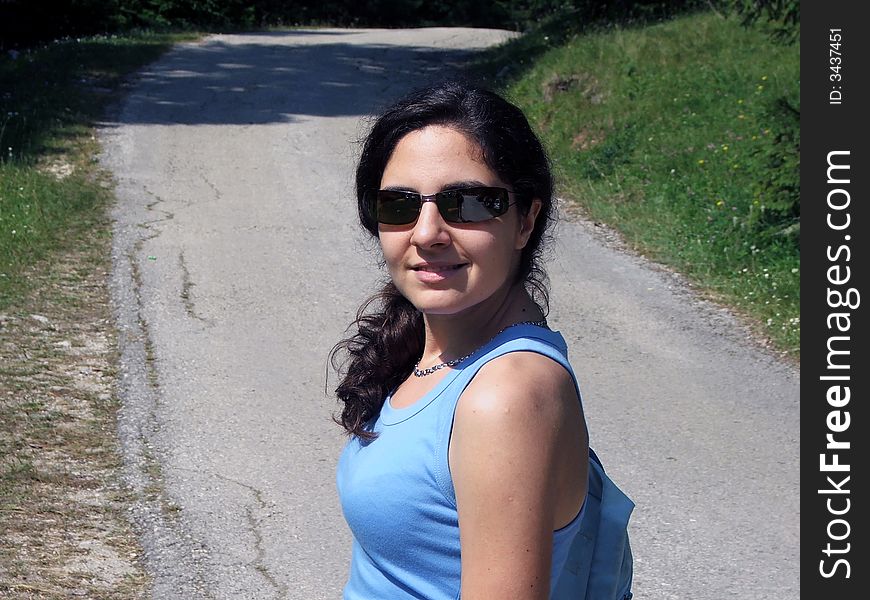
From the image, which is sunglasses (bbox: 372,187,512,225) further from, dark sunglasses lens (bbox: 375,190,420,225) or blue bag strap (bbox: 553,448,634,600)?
blue bag strap (bbox: 553,448,634,600)

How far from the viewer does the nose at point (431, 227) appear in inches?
→ 74.0

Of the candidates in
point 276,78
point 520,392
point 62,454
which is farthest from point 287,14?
point 520,392

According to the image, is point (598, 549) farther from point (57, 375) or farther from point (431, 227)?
point (57, 375)

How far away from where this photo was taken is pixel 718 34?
14.1m

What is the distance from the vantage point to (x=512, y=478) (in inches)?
62.1

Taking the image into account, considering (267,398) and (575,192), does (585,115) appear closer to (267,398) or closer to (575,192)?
(575,192)

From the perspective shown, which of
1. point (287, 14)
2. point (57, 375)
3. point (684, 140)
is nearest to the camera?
point (57, 375)

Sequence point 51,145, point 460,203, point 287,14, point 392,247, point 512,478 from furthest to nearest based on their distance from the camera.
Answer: point 287,14, point 51,145, point 392,247, point 460,203, point 512,478

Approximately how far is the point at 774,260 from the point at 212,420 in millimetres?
4645

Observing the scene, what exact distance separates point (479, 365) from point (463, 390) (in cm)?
6

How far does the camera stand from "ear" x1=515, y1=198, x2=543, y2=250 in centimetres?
198

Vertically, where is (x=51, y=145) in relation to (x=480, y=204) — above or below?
below
